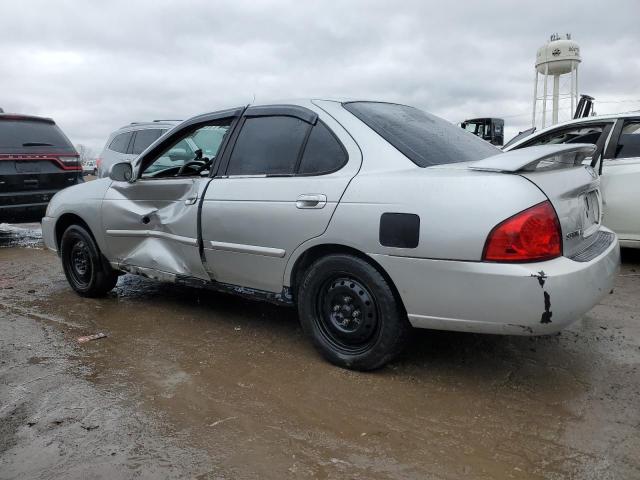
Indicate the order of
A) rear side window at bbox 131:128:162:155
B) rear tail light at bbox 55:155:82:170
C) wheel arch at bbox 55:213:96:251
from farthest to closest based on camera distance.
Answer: rear side window at bbox 131:128:162:155
rear tail light at bbox 55:155:82:170
wheel arch at bbox 55:213:96:251

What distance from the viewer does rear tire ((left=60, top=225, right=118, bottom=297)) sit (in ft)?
15.5

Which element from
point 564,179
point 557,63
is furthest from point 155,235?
point 557,63

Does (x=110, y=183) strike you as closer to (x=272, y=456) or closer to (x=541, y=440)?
(x=272, y=456)

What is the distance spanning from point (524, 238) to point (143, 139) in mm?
8243

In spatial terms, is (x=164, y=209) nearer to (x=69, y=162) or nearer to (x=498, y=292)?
(x=498, y=292)

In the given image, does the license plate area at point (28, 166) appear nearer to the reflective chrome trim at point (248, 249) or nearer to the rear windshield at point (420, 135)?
the reflective chrome trim at point (248, 249)

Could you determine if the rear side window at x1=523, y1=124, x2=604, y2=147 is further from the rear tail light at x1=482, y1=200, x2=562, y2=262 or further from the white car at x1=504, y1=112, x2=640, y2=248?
the rear tail light at x1=482, y1=200, x2=562, y2=262

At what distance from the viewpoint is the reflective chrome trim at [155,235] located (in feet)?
12.4

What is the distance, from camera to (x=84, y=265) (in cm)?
489

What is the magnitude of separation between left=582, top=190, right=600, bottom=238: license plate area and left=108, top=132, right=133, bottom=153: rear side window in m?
8.44

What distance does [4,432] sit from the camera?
2.54 metres

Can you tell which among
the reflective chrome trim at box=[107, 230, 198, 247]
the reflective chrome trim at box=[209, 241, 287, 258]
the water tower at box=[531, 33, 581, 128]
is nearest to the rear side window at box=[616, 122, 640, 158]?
the reflective chrome trim at box=[209, 241, 287, 258]

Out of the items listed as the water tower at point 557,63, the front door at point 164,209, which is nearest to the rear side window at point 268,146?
the front door at point 164,209

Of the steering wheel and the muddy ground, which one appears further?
the steering wheel
